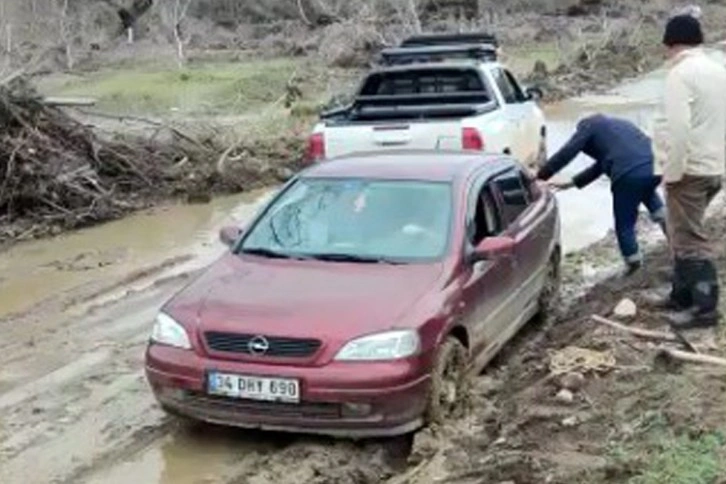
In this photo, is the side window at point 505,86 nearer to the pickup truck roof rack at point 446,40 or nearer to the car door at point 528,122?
the car door at point 528,122

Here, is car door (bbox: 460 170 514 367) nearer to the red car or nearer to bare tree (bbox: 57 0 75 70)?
the red car

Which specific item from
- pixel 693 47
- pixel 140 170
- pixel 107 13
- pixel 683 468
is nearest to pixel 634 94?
pixel 140 170

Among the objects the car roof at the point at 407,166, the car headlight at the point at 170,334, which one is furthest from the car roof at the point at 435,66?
the car headlight at the point at 170,334

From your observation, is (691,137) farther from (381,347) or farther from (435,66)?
(435,66)

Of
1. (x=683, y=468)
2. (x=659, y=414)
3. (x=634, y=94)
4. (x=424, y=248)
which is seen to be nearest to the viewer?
(x=683, y=468)

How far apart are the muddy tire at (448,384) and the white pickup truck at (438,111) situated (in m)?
5.51

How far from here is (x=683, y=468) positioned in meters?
5.83

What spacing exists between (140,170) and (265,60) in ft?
90.7

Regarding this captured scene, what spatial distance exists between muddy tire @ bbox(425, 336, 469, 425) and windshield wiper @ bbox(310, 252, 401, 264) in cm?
68

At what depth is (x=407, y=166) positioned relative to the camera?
839 cm

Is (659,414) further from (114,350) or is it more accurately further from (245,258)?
(114,350)

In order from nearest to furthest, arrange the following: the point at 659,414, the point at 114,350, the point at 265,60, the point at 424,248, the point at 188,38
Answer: the point at 659,414, the point at 424,248, the point at 114,350, the point at 265,60, the point at 188,38

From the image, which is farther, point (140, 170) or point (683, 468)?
point (140, 170)

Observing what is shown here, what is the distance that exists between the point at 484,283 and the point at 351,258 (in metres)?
0.91
